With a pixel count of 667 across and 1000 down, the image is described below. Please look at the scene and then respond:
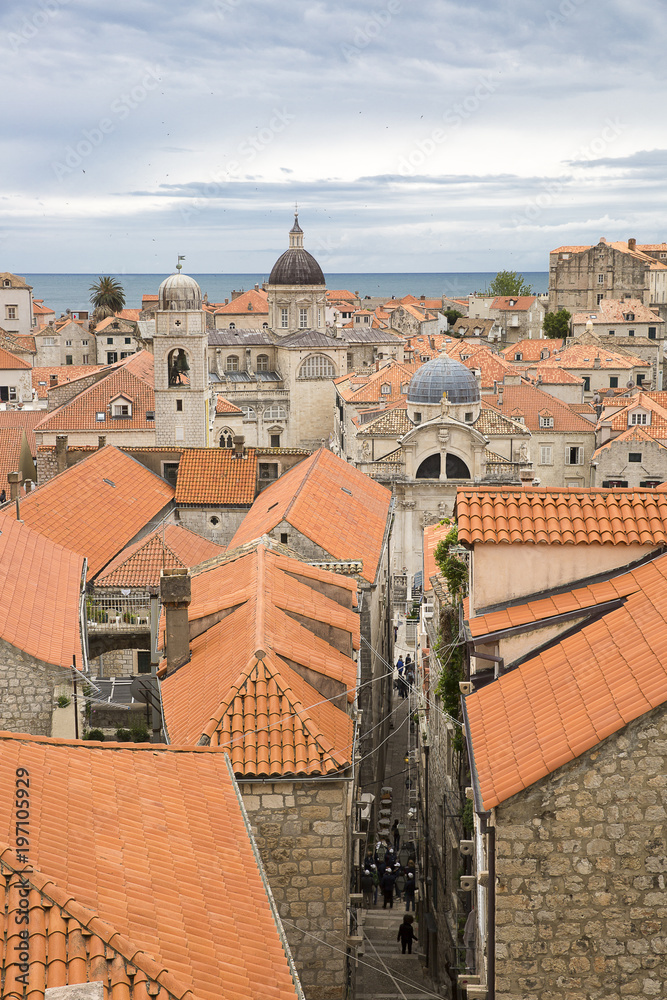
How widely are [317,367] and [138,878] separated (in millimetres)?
86961

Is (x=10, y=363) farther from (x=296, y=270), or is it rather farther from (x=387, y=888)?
(x=387, y=888)

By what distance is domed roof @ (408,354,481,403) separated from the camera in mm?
59562

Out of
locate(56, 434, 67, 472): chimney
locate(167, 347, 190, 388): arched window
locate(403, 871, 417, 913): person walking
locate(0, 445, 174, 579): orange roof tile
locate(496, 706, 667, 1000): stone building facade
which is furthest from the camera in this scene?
locate(167, 347, 190, 388): arched window

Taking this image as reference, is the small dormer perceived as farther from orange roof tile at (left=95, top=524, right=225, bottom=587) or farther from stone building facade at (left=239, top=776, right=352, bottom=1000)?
stone building facade at (left=239, top=776, right=352, bottom=1000)

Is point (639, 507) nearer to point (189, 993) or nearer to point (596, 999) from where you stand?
point (596, 999)

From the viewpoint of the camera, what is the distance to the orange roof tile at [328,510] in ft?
94.1

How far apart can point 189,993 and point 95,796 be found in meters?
3.38

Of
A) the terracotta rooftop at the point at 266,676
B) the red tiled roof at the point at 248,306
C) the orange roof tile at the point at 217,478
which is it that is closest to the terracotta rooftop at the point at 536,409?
the orange roof tile at the point at 217,478

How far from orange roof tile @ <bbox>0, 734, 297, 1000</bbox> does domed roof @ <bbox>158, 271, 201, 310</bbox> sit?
39430 mm

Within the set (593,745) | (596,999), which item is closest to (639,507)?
(593,745)

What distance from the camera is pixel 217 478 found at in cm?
3825

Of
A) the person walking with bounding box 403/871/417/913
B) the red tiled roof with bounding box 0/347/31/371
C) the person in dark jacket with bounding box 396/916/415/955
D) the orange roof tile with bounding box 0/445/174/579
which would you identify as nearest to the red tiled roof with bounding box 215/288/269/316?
the red tiled roof with bounding box 0/347/31/371

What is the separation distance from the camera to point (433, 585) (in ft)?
70.6

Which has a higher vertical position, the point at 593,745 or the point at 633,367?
the point at 633,367
